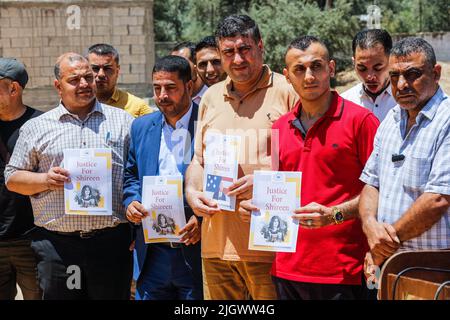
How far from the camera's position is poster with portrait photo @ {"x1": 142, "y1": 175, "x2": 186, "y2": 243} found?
4590 millimetres

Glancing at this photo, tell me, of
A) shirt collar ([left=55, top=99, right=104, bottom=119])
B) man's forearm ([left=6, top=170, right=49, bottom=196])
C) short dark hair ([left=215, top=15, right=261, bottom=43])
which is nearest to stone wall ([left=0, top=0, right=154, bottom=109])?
shirt collar ([left=55, top=99, right=104, bottom=119])

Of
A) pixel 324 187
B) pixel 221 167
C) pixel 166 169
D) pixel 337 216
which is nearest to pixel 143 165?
pixel 166 169

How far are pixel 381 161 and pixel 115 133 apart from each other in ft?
7.00

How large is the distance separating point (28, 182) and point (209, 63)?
236cm

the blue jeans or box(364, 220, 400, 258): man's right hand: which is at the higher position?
box(364, 220, 400, 258): man's right hand

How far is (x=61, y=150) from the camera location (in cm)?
488

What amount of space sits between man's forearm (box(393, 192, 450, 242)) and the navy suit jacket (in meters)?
1.68

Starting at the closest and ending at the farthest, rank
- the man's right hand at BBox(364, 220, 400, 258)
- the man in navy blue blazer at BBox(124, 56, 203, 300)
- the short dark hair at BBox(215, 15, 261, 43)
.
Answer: the man's right hand at BBox(364, 220, 400, 258), the short dark hair at BBox(215, 15, 261, 43), the man in navy blue blazer at BBox(124, 56, 203, 300)

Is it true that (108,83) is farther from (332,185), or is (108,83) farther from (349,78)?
(349,78)

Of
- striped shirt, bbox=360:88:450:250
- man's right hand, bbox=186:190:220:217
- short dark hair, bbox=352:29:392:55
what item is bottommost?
man's right hand, bbox=186:190:220:217

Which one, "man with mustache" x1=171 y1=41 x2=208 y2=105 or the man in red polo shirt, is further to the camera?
"man with mustache" x1=171 y1=41 x2=208 y2=105

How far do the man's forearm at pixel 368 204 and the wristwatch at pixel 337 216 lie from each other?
11 cm

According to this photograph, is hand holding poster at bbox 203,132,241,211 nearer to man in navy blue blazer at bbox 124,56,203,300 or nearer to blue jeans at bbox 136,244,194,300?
man in navy blue blazer at bbox 124,56,203,300

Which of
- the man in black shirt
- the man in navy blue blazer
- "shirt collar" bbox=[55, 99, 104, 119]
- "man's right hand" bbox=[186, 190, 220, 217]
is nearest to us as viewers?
"man's right hand" bbox=[186, 190, 220, 217]
